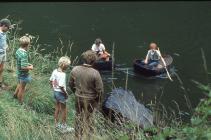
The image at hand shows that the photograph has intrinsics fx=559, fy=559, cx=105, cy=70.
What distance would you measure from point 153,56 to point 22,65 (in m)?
10.0

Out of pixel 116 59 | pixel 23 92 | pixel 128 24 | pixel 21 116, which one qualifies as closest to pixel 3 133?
pixel 21 116

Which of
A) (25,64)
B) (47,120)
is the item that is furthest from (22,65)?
(47,120)

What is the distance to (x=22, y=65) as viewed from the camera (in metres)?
9.49

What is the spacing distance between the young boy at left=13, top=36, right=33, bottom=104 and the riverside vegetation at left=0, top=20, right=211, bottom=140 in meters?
0.19

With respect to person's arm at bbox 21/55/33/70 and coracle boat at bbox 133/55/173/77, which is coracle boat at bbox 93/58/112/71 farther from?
person's arm at bbox 21/55/33/70

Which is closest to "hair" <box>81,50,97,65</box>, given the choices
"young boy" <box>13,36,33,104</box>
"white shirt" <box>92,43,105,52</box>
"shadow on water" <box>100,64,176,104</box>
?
"young boy" <box>13,36,33,104</box>

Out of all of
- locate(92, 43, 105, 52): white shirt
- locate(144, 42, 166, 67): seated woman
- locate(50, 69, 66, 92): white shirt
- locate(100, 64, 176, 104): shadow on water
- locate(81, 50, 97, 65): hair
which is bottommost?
locate(100, 64, 176, 104): shadow on water

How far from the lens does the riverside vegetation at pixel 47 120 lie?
162 inches

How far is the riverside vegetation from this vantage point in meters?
4.12

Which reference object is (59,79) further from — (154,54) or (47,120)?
(154,54)

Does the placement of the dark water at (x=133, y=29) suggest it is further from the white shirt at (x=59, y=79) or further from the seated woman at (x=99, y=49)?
the white shirt at (x=59, y=79)

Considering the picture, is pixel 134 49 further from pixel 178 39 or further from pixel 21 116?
→ pixel 21 116

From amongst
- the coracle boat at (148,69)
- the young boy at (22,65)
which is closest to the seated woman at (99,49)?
the coracle boat at (148,69)

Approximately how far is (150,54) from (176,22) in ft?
36.4
